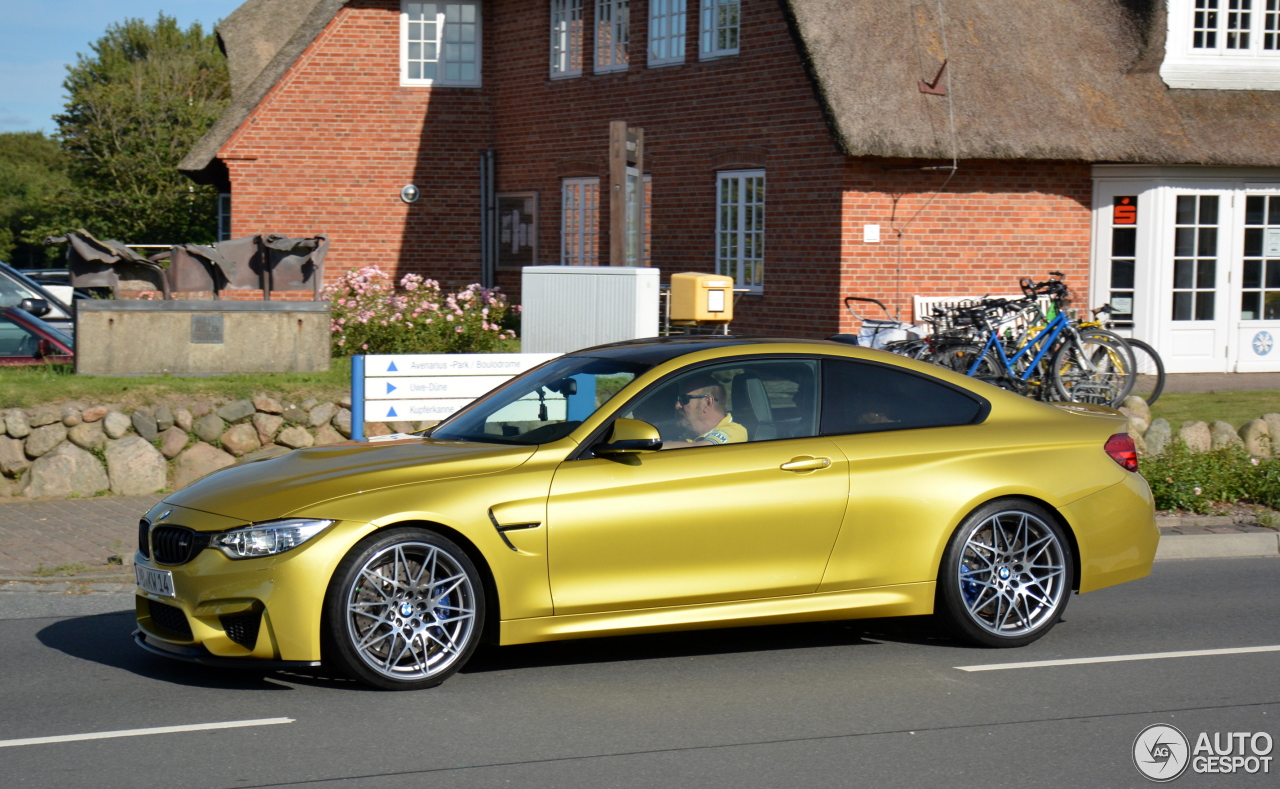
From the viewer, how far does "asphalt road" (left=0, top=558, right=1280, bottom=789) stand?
4797 millimetres

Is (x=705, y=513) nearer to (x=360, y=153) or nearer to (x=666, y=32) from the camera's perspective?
(x=666, y=32)

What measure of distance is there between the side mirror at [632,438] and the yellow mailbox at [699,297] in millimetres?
8817

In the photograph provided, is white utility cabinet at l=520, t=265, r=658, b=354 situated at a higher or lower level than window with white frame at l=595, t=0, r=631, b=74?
lower

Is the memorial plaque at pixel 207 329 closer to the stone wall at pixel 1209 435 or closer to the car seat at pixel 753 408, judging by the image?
the car seat at pixel 753 408

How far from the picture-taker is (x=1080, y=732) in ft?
17.4

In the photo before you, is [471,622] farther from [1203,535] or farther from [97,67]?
[97,67]

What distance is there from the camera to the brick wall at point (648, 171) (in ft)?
56.8

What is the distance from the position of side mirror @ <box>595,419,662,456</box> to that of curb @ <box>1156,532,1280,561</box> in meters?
5.18

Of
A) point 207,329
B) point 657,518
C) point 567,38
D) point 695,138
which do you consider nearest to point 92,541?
point 207,329

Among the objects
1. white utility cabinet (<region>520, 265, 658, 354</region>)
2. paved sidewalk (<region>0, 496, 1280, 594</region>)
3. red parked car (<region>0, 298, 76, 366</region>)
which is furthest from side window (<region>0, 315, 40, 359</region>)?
white utility cabinet (<region>520, 265, 658, 354</region>)

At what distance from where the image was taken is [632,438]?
5793 millimetres

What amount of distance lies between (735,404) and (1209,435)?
7.06 meters

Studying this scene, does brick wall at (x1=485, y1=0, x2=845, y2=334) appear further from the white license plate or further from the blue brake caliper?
the white license plate

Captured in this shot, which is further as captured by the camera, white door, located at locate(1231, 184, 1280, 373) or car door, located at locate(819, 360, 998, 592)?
white door, located at locate(1231, 184, 1280, 373)
